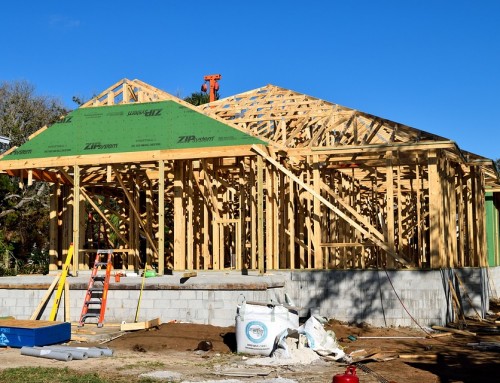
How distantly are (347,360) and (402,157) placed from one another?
603cm

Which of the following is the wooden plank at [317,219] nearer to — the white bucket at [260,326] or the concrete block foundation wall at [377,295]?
the concrete block foundation wall at [377,295]

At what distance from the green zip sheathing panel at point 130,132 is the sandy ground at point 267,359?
16.2ft

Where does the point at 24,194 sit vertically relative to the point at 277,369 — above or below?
above

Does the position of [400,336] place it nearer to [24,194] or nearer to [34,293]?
[34,293]

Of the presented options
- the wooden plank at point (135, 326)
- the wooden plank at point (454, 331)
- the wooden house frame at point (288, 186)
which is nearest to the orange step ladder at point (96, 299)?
the wooden plank at point (135, 326)

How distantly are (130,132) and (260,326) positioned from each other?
25.3 ft

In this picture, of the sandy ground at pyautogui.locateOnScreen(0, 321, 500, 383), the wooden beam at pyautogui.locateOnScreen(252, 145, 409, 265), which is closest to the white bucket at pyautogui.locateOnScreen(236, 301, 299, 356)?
the sandy ground at pyautogui.locateOnScreen(0, 321, 500, 383)

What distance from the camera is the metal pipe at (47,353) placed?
10797 mm

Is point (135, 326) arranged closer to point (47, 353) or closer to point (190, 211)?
point (47, 353)

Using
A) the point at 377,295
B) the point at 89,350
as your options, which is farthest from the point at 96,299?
the point at 377,295

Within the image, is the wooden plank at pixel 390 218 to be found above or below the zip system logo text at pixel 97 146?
below

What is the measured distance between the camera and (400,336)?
13.2 m

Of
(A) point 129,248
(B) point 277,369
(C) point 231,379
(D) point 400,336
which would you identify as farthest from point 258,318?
(A) point 129,248

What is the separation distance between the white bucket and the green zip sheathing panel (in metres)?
5.52
